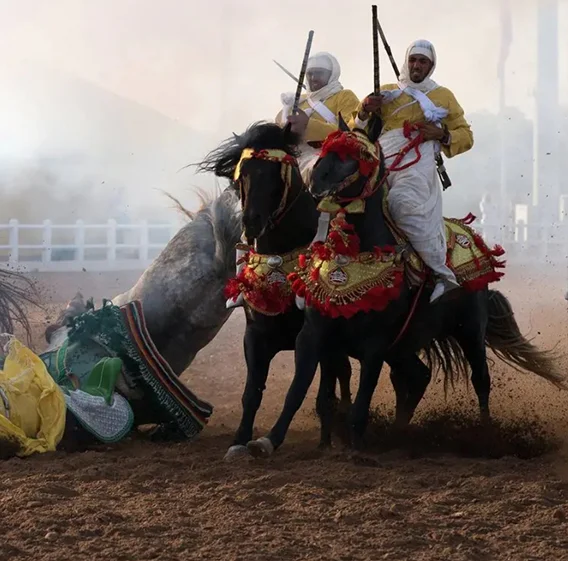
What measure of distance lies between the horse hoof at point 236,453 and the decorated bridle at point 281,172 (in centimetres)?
106

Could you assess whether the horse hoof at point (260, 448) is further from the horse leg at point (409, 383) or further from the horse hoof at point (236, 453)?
the horse leg at point (409, 383)

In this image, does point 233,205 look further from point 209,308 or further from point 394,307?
point 394,307

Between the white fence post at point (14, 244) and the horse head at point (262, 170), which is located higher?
the white fence post at point (14, 244)

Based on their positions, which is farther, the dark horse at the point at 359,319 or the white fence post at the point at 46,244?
the white fence post at the point at 46,244

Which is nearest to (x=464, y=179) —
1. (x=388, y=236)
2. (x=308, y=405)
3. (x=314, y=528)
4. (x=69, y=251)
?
(x=69, y=251)

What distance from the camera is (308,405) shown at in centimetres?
809

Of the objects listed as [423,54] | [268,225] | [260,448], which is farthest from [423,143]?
[260,448]

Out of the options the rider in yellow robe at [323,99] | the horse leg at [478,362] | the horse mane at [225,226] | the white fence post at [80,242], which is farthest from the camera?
the white fence post at [80,242]

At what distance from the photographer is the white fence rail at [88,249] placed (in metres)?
18.5

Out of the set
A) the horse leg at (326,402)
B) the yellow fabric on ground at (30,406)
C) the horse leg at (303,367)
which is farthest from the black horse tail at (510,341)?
the yellow fabric on ground at (30,406)

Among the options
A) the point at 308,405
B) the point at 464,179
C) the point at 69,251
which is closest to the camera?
the point at 308,405

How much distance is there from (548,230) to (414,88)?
1488 cm

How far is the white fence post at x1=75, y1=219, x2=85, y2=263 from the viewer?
1884cm

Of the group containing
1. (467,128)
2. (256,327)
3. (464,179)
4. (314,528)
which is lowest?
(314,528)
